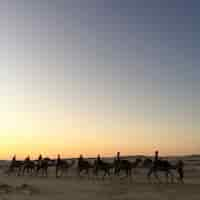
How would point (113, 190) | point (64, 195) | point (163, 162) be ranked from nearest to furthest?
point (64, 195) < point (113, 190) < point (163, 162)

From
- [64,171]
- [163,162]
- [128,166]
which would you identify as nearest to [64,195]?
[163,162]

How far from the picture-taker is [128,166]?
4581cm

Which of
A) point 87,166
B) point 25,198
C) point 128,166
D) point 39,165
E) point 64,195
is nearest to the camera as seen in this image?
point 25,198

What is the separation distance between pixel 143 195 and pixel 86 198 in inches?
150

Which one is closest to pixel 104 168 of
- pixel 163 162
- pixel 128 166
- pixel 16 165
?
pixel 128 166

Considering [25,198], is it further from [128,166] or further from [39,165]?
[39,165]

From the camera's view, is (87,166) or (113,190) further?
(87,166)

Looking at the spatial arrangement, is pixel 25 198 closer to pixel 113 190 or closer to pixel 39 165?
pixel 113 190

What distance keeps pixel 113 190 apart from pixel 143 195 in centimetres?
370

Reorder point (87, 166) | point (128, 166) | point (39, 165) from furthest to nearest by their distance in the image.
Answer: point (39, 165)
point (87, 166)
point (128, 166)

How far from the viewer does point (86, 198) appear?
26.7 m

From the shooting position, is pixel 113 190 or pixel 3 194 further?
pixel 113 190

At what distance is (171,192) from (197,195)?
6.85ft

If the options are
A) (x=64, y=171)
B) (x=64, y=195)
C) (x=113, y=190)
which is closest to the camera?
(x=64, y=195)
